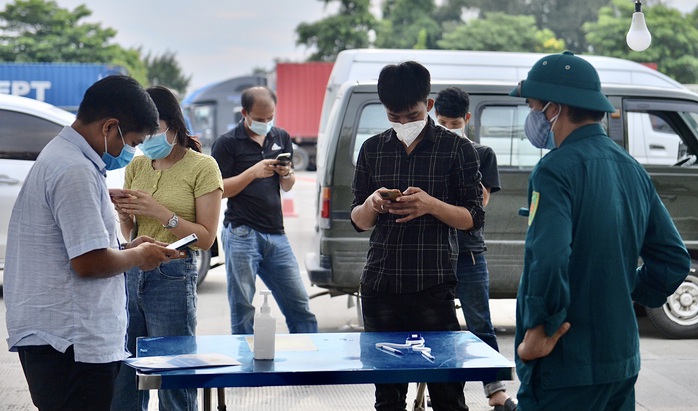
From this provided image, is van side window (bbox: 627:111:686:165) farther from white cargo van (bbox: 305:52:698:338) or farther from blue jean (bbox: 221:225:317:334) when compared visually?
blue jean (bbox: 221:225:317:334)

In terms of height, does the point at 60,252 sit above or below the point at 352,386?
above

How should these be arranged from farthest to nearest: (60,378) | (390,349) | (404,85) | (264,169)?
(264,169) < (404,85) < (390,349) < (60,378)

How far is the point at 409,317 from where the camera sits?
14.7 ft

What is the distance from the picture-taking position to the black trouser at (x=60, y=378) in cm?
346

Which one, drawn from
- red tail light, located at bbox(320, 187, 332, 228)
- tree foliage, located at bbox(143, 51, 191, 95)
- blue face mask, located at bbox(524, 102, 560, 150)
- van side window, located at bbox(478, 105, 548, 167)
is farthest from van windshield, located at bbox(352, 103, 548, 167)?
tree foliage, located at bbox(143, 51, 191, 95)

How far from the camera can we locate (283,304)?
6.52 meters

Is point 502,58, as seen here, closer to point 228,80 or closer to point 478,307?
point 478,307

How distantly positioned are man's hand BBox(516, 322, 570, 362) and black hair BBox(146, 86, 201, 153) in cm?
235

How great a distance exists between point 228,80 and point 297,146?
16.6 ft

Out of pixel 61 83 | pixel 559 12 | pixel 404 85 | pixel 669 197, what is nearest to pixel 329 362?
pixel 404 85

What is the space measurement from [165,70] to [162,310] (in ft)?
354

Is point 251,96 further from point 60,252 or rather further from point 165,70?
point 165,70

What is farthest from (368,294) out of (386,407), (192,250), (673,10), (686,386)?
(673,10)

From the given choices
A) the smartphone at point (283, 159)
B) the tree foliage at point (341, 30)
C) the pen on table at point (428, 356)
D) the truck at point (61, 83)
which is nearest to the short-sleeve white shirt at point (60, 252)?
the pen on table at point (428, 356)
